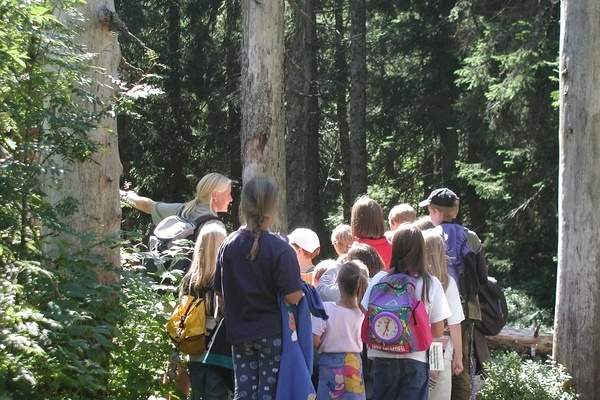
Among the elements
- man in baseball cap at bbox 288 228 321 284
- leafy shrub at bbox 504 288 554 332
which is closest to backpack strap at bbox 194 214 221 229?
man in baseball cap at bbox 288 228 321 284

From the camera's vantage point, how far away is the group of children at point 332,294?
534 cm

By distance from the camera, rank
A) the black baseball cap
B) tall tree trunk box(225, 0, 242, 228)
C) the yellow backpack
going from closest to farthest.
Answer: the yellow backpack, the black baseball cap, tall tree trunk box(225, 0, 242, 228)

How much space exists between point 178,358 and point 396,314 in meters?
1.57

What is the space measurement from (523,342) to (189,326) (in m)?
7.16

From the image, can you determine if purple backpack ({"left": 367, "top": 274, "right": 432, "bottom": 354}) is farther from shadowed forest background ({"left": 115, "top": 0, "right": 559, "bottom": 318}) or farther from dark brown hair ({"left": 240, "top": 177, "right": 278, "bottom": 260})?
shadowed forest background ({"left": 115, "top": 0, "right": 559, "bottom": 318})

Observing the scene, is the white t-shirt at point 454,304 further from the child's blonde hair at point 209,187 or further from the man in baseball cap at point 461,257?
the child's blonde hair at point 209,187

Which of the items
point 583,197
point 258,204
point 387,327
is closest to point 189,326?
point 258,204

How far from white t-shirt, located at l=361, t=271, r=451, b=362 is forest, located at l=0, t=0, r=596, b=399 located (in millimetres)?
1513

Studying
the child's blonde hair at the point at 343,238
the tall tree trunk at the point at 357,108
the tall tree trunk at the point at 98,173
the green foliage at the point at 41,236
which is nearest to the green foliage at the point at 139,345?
the green foliage at the point at 41,236

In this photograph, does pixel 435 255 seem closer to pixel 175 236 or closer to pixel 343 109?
pixel 175 236

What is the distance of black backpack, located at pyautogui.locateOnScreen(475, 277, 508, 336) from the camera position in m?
7.77

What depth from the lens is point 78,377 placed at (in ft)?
15.8

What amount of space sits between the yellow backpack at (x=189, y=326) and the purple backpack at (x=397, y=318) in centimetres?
121

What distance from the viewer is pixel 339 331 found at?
6.27 m
